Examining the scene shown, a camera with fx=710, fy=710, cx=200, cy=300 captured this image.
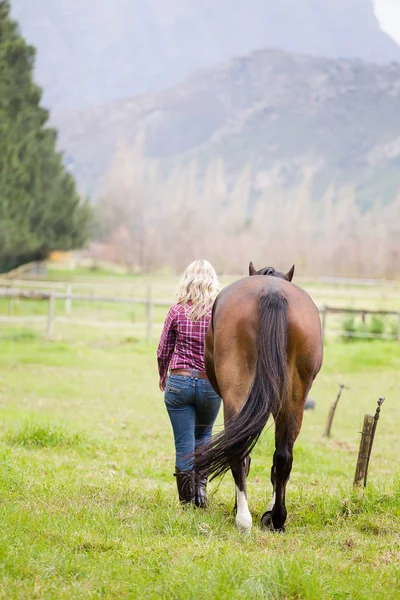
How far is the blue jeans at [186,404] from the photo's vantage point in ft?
15.8

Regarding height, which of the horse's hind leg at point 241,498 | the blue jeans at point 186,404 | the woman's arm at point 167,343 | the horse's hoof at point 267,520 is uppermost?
the woman's arm at point 167,343

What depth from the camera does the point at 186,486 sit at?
189 inches

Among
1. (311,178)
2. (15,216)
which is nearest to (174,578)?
(15,216)

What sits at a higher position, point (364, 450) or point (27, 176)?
point (27, 176)

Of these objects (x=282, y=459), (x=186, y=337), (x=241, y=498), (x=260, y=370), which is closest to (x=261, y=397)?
(x=260, y=370)

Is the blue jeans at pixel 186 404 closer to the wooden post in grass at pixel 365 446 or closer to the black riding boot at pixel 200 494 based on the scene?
the black riding boot at pixel 200 494

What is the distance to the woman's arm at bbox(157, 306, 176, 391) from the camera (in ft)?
16.1

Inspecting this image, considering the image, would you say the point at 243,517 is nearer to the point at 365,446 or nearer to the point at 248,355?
the point at 248,355

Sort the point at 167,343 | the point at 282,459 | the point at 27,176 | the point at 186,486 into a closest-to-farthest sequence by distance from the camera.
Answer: the point at 282,459, the point at 186,486, the point at 167,343, the point at 27,176

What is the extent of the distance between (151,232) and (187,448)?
85.5 m

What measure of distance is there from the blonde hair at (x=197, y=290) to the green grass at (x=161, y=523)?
123 cm

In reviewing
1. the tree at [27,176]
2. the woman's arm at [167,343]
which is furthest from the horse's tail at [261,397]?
the tree at [27,176]

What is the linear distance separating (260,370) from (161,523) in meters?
1.05

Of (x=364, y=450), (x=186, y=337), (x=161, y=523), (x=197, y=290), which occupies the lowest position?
(x=161, y=523)
